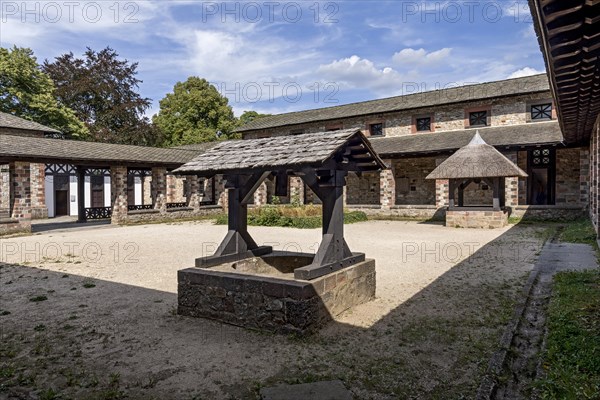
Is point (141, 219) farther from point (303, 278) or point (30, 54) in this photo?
point (30, 54)

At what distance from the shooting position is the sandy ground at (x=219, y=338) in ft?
11.5

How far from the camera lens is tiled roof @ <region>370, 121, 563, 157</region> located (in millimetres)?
17609

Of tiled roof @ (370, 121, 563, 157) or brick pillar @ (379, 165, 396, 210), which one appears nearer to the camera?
tiled roof @ (370, 121, 563, 157)

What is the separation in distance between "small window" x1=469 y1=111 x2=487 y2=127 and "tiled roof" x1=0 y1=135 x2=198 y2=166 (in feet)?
53.5

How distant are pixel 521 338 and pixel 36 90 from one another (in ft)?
115

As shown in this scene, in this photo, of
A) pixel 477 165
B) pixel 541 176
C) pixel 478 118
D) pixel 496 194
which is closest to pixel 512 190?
pixel 496 194

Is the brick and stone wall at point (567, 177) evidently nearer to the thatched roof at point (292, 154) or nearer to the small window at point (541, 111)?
the small window at point (541, 111)

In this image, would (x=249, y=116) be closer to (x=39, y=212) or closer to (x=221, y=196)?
(x=221, y=196)

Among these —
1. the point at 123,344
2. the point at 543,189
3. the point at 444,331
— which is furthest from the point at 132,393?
the point at 543,189

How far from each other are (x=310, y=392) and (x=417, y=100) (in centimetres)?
2378

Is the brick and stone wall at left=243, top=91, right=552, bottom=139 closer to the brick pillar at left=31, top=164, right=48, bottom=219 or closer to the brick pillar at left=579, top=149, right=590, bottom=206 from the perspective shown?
the brick pillar at left=579, top=149, right=590, bottom=206

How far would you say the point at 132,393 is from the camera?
3348 mm

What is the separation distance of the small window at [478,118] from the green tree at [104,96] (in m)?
25.9

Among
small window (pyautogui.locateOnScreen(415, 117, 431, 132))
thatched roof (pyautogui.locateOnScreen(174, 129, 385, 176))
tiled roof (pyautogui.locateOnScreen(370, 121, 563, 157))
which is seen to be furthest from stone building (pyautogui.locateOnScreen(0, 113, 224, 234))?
small window (pyautogui.locateOnScreen(415, 117, 431, 132))
